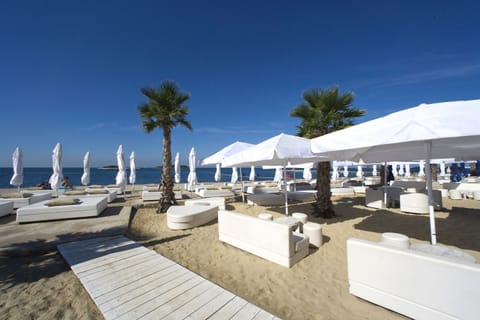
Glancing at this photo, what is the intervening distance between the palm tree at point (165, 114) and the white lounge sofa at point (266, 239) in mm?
4501

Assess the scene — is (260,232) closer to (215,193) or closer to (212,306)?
(212,306)

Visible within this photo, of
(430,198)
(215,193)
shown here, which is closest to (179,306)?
(430,198)

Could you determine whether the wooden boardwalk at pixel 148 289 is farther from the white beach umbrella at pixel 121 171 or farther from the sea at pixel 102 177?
the white beach umbrella at pixel 121 171

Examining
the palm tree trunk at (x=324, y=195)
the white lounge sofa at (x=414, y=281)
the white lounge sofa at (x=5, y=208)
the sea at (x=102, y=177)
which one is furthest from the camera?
the sea at (x=102, y=177)

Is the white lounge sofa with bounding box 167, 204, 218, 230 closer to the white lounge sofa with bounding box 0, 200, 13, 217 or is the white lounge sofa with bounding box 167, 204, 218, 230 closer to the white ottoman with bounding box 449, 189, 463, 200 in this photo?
the white lounge sofa with bounding box 0, 200, 13, 217

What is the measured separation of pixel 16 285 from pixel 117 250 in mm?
1449

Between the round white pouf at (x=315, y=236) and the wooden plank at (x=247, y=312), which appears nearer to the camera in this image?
the wooden plank at (x=247, y=312)

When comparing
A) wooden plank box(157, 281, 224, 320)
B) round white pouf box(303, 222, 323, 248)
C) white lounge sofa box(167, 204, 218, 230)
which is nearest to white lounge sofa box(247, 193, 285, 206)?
white lounge sofa box(167, 204, 218, 230)

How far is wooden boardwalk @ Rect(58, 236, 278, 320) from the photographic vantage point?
7.67 ft

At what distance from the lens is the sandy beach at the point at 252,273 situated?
247 centimetres

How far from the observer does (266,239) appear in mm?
3795

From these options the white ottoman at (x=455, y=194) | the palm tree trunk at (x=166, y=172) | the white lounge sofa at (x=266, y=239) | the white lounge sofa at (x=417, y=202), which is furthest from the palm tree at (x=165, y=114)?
the white ottoman at (x=455, y=194)

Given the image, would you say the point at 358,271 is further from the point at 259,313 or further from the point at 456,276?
the point at 259,313

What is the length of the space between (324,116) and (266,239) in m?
4.80
